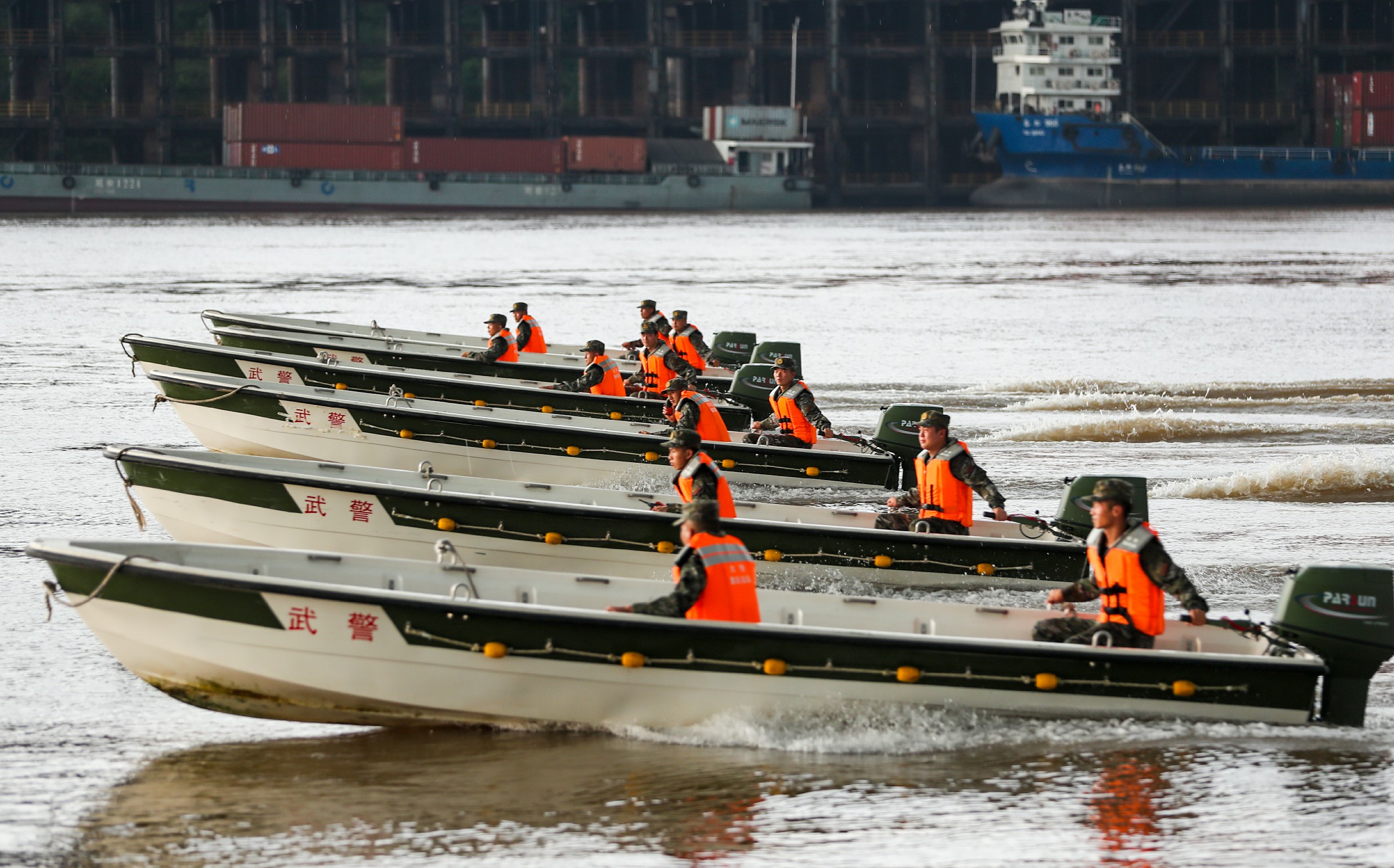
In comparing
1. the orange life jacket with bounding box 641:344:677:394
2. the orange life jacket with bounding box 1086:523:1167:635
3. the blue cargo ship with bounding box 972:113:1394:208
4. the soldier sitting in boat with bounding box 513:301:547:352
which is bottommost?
the orange life jacket with bounding box 1086:523:1167:635

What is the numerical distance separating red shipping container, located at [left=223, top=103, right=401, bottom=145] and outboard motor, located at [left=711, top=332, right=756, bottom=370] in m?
67.4

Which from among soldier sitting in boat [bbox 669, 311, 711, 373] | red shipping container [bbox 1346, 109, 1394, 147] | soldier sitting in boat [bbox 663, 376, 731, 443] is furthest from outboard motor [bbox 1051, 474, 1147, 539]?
red shipping container [bbox 1346, 109, 1394, 147]

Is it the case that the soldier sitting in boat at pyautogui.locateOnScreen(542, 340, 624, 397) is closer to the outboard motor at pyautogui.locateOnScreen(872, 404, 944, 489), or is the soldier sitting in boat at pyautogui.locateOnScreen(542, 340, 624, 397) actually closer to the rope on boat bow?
the outboard motor at pyautogui.locateOnScreen(872, 404, 944, 489)

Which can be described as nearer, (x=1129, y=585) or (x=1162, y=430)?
(x=1129, y=585)

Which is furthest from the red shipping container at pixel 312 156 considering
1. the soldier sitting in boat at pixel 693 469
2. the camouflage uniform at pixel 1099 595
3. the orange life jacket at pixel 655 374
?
the camouflage uniform at pixel 1099 595

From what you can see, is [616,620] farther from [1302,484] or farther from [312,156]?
[312,156]

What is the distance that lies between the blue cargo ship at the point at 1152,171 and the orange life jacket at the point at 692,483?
86240 mm

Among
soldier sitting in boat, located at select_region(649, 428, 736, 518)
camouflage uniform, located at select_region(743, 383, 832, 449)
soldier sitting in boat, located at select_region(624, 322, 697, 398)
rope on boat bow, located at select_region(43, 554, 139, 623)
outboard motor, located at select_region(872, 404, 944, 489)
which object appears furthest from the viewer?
soldier sitting in boat, located at select_region(624, 322, 697, 398)

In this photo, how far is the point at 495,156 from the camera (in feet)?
304

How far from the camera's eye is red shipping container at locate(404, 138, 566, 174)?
90.8m

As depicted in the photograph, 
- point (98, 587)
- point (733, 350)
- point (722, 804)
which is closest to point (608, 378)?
point (733, 350)

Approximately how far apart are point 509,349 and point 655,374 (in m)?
3.48

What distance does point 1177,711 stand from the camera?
9.58m

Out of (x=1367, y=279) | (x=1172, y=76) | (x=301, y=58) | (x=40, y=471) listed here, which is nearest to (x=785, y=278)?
(x=1367, y=279)
